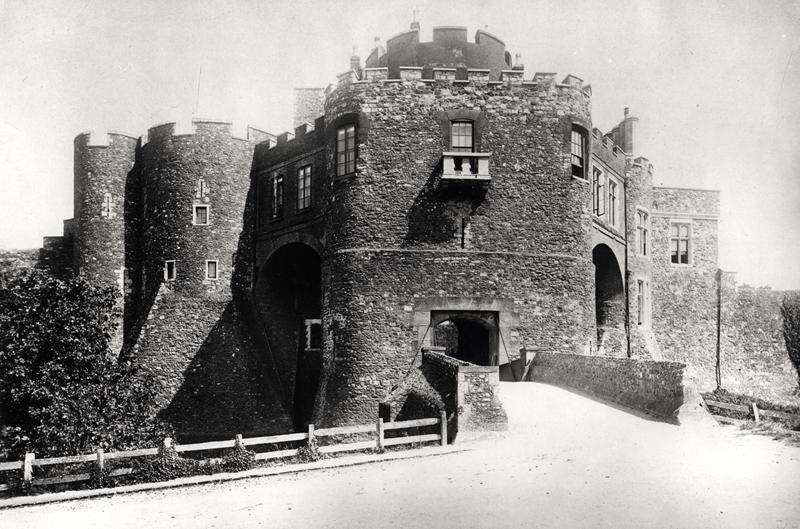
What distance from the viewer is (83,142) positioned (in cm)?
2959

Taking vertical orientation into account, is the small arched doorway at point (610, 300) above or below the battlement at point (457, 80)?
below

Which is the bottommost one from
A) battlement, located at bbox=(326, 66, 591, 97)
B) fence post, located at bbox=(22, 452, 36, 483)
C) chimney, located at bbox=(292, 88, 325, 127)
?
fence post, located at bbox=(22, 452, 36, 483)

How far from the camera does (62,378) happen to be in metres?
19.2

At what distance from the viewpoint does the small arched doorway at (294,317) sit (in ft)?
89.6

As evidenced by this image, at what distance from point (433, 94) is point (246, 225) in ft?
36.3

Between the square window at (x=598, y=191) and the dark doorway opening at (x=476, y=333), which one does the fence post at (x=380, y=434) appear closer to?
the dark doorway opening at (x=476, y=333)

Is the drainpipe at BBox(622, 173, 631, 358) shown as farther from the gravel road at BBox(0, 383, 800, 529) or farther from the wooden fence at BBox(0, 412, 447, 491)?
the wooden fence at BBox(0, 412, 447, 491)

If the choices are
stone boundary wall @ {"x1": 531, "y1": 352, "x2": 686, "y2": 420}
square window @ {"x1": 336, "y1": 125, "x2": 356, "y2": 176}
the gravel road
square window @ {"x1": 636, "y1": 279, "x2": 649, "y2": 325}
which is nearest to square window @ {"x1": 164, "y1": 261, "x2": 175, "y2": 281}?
square window @ {"x1": 336, "y1": 125, "x2": 356, "y2": 176}

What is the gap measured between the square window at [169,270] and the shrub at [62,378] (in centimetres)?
593

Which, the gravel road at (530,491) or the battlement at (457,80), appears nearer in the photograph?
the gravel road at (530,491)

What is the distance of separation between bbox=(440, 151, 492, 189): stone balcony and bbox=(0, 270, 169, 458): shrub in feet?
38.0

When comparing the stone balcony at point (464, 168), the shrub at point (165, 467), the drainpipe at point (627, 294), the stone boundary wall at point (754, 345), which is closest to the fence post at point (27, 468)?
the shrub at point (165, 467)

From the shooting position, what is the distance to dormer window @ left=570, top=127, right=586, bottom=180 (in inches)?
883

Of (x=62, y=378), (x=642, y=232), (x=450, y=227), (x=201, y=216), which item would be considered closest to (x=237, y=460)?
(x=62, y=378)
